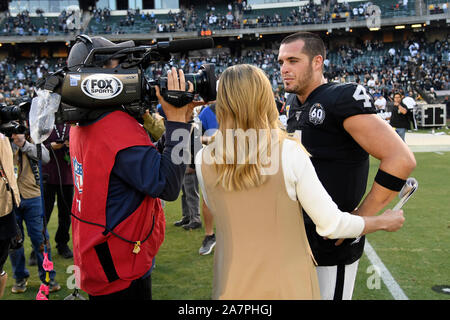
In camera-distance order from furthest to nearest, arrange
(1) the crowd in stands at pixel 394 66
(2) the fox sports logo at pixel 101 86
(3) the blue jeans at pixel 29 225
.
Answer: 1. (1) the crowd in stands at pixel 394 66
2. (3) the blue jeans at pixel 29 225
3. (2) the fox sports logo at pixel 101 86

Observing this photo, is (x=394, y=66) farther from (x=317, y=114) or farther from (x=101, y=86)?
(x=101, y=86)

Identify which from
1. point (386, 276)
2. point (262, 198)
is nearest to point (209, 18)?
point (386, 276)

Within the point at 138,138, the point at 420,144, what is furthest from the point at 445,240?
the point at 420,144

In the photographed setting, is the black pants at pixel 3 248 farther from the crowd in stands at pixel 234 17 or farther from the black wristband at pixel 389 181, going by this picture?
the crowd in stands at pixel 234 17

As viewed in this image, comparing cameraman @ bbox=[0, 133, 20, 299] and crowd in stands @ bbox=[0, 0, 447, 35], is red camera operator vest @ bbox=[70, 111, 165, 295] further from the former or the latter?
crowd in stands @ bbox=[0, 0, 447, 35]

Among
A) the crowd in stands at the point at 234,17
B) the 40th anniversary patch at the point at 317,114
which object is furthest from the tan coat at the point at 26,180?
the crowd in stands at the point at 234,17

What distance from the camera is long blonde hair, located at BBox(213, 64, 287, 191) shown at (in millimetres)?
1468

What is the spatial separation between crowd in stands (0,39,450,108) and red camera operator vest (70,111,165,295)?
2389cm

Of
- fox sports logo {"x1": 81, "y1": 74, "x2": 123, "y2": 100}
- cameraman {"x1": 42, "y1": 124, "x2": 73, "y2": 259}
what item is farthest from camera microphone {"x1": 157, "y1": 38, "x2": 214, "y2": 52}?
cameraman {"x1": 42, "y1": 124, "x2": 73, "y2": 259}

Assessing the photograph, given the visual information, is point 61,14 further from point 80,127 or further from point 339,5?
point 80,127

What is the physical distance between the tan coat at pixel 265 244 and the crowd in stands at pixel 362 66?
941 inches

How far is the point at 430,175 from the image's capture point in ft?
26.4

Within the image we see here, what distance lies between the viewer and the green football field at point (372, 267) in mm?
3506

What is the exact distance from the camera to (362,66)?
1222 inches
